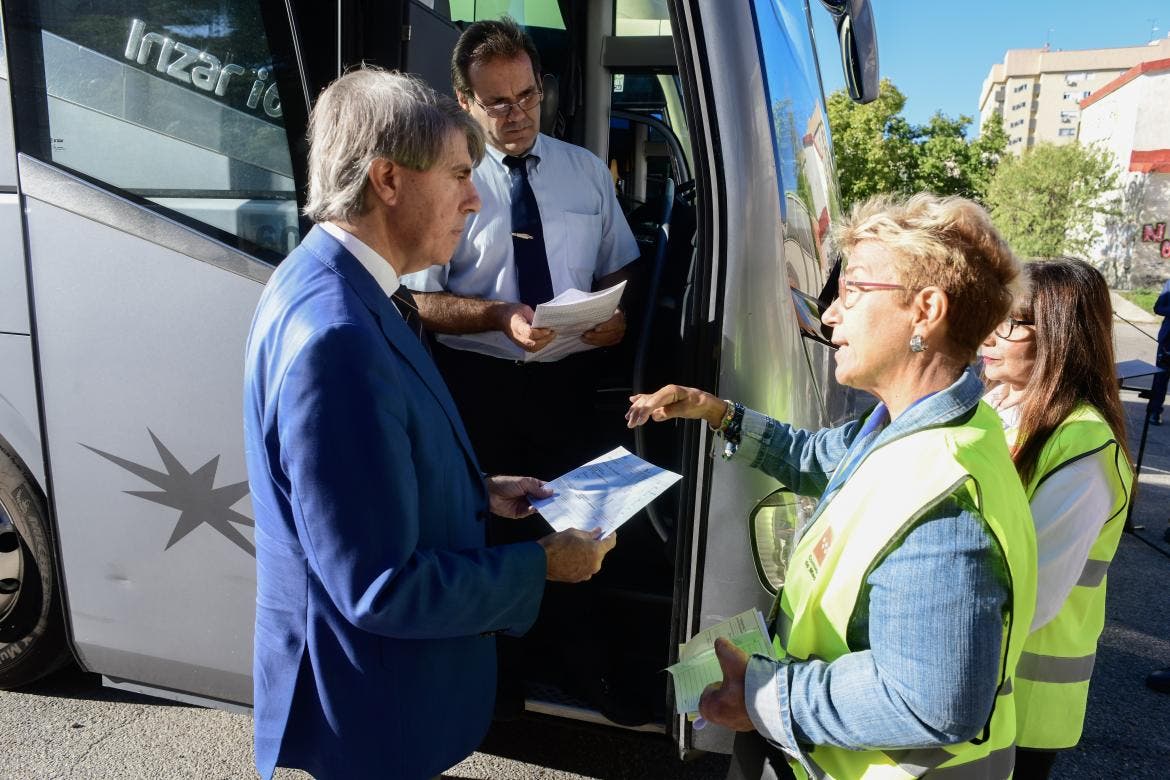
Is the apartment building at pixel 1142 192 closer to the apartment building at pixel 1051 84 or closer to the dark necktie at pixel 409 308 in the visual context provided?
the apartment building at pixel 1051 84

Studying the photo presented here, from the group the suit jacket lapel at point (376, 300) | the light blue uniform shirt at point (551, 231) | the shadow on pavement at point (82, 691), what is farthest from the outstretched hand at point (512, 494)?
the shadow on pavement at point (82, 691)

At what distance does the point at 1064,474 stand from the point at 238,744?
251 cm

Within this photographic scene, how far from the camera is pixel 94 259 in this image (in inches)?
85.4

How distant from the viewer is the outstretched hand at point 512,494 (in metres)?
1.69

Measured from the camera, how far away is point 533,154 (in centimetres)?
248

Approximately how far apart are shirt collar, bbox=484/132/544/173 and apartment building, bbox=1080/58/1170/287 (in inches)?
2045

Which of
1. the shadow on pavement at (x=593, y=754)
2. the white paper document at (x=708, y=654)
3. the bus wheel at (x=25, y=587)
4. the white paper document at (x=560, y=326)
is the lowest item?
the shadow on pavement at (x=593, y=754)

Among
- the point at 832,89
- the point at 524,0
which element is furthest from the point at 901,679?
the point at 524,0

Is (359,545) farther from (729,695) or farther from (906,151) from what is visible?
(906,151)

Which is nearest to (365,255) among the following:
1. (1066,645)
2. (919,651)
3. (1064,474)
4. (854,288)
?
(854,288)

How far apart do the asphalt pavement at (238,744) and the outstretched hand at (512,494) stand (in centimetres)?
95

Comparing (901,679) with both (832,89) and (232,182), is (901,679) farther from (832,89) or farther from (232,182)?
(832,89)

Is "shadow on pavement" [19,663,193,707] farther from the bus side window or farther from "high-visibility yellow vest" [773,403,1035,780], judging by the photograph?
"high-visibility yellow vest" [773,403,1035,780]

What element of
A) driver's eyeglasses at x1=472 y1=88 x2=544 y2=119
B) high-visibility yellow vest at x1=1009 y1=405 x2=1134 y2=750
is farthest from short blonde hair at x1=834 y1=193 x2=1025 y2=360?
driver's eyeglasses at x1=472 y1=88 x2=544 y2=119
